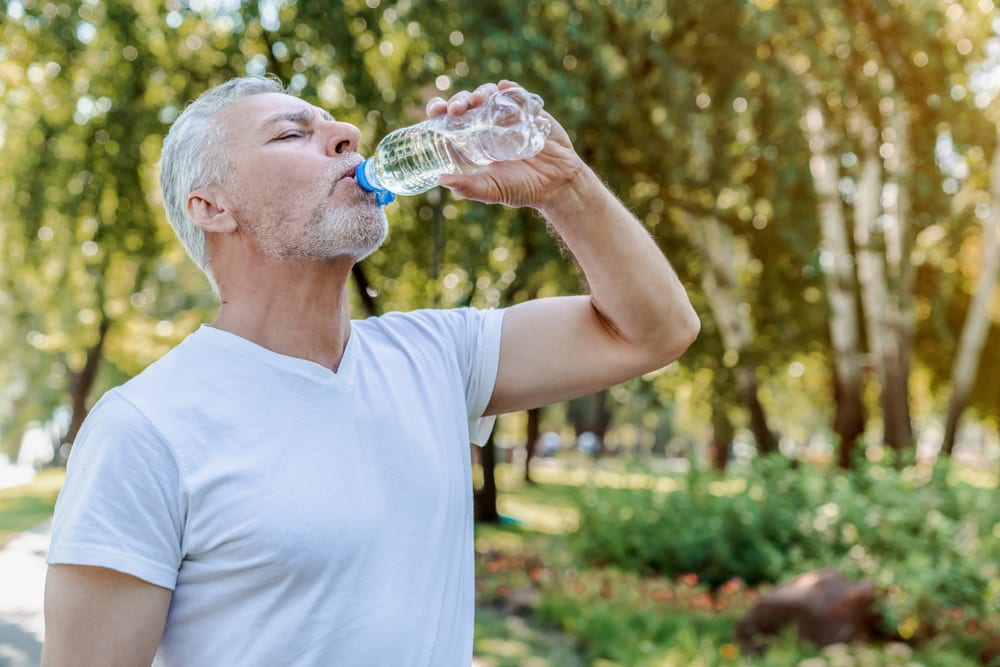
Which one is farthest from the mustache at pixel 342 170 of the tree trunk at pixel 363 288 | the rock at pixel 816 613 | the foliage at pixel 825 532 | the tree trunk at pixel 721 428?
the tree trunk at pixel 721 428

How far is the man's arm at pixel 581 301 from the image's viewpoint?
1.95 meters

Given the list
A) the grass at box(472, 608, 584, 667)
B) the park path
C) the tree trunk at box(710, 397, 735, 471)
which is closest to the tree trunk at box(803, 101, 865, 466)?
the tree trunk at box(710, 397, 735, 471)

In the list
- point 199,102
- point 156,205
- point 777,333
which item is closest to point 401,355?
point 199,102

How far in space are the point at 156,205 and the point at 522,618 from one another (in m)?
6.44

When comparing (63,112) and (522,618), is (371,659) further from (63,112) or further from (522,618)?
(63,112)

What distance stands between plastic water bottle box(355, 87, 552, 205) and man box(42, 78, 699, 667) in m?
0.03

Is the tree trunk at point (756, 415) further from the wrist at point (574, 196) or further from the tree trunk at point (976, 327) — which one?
the wrist at point (574, 196)

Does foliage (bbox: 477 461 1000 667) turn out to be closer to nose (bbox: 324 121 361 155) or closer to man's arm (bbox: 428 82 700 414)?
man's arm (bbox: 428 82 700 414)

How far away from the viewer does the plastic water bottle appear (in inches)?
73.8

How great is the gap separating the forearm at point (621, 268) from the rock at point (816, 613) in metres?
4.16

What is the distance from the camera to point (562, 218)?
2014 millimetres

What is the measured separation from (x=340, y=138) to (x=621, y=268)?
61 cm

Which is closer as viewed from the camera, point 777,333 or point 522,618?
point 522,618

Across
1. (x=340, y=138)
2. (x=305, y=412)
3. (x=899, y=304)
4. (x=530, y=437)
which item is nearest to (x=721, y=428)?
(x=899, y=304)
